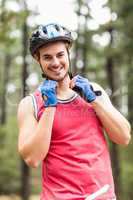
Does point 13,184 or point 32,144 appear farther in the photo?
point 13,184

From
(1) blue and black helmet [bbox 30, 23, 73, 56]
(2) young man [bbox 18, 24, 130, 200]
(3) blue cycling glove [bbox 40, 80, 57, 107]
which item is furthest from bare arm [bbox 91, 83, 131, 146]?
(1) blue and black helmet [bbox 30, 23, 73, 56]

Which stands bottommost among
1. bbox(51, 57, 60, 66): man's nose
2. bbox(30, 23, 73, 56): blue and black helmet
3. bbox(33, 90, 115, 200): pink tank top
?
bbox(33, 90, 115, 200): pink tank top

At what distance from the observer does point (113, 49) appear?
20.6 metres

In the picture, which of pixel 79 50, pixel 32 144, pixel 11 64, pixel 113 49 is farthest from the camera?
pixel 11 64

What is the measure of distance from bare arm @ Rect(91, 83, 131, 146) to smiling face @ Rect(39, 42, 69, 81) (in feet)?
1.00

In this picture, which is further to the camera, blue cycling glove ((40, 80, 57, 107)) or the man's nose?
the man's nose

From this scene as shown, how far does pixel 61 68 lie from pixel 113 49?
17257mm

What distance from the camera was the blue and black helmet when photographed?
3.54 meters

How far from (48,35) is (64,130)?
62cm

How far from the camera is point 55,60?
3.51 m

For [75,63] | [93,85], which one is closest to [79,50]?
[75,63]

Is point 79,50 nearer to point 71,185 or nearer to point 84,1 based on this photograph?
point 84,1

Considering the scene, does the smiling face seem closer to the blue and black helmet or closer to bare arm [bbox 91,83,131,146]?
the blue and black helmet

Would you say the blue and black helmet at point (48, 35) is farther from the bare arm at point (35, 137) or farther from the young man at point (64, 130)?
the bare arm at point (35, 137)
